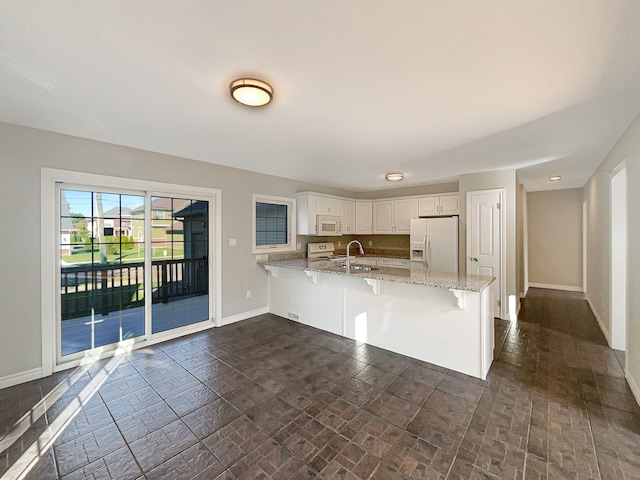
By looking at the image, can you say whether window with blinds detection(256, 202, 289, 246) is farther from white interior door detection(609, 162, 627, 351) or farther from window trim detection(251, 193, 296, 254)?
white interior door detection(609, 162, 627, 351)

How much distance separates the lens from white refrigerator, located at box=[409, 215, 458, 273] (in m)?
4.98

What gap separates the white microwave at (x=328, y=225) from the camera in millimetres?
5508

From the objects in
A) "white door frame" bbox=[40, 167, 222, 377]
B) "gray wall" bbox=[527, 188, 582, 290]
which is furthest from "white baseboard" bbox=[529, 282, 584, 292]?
"white door frame" bbox=[40, 167, 222, 377]

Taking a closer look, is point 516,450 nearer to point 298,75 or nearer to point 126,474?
point 126,474

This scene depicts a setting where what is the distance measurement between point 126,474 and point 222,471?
0.59 metres

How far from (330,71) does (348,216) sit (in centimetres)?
461

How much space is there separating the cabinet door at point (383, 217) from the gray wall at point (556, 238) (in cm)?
396

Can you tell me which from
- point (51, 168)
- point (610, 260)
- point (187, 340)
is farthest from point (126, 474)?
point (610, 260)

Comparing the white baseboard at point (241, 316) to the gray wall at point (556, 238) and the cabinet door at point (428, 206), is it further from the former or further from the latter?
the gray wall at point (556, 238)

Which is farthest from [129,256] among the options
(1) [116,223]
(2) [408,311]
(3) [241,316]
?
(2) [408,311]

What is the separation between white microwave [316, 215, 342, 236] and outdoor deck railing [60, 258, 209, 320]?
230 cm

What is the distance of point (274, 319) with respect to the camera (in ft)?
15.1

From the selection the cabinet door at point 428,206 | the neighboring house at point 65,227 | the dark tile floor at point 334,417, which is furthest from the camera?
the cabinet door at point 428,206

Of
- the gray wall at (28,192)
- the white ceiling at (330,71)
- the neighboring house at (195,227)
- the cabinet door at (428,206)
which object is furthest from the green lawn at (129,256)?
the cabinet door at (428,206)
